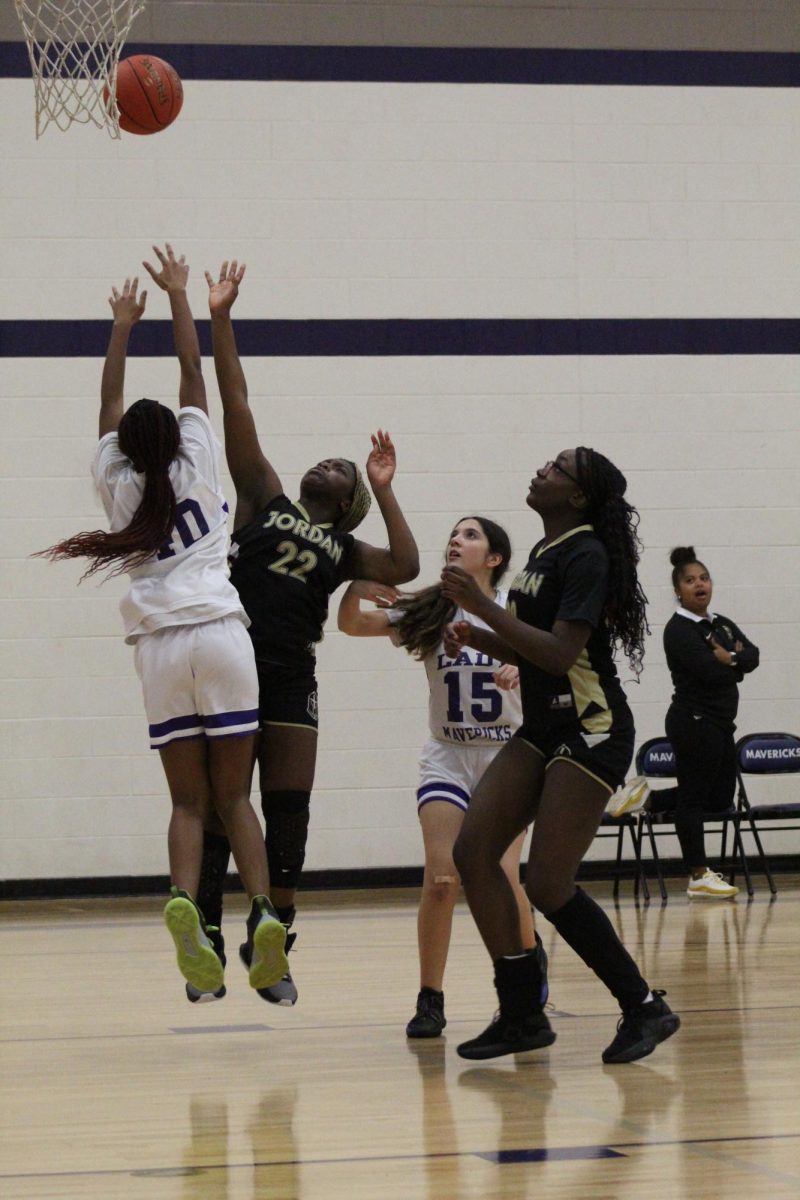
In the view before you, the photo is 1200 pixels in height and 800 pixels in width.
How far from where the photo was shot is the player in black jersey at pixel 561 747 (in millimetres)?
4406

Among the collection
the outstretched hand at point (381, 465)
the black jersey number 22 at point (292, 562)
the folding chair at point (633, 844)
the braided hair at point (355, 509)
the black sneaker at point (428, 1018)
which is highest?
the outstretched hand at point (381, 465)

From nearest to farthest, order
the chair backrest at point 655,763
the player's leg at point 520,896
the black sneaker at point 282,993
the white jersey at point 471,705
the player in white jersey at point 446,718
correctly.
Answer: the black sneaker at point 282,993
the player's leg at point 520,896
the player in white jersey at point 446,718
the white jersey at point 471,705
the chair backrest at point 655,763

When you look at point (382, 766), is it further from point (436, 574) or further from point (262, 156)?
point (262, 156)

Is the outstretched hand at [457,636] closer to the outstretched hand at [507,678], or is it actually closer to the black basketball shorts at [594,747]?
the black basketball shorts at [594,747]

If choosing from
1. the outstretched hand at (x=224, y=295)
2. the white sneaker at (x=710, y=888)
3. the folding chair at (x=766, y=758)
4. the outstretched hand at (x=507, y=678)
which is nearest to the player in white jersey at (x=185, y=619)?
the outstretched hand at (x=224, y=295)

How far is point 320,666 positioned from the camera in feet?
33.5

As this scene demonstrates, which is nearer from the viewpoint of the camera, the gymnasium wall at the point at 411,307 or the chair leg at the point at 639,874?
the chair leg at the point at 639,874

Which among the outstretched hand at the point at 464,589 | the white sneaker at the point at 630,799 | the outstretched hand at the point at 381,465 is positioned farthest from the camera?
the white sneaker at the point at 630,799

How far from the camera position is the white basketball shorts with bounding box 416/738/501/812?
5434 millimetres

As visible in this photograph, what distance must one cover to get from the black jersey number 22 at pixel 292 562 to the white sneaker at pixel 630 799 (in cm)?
456

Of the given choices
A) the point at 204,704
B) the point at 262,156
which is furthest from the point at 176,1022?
the point at 262,156

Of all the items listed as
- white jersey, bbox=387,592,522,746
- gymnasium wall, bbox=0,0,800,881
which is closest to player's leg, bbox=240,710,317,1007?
white jersey, bbox=387,592,522,746

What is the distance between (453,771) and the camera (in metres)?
5.46

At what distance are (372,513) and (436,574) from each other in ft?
1.95
